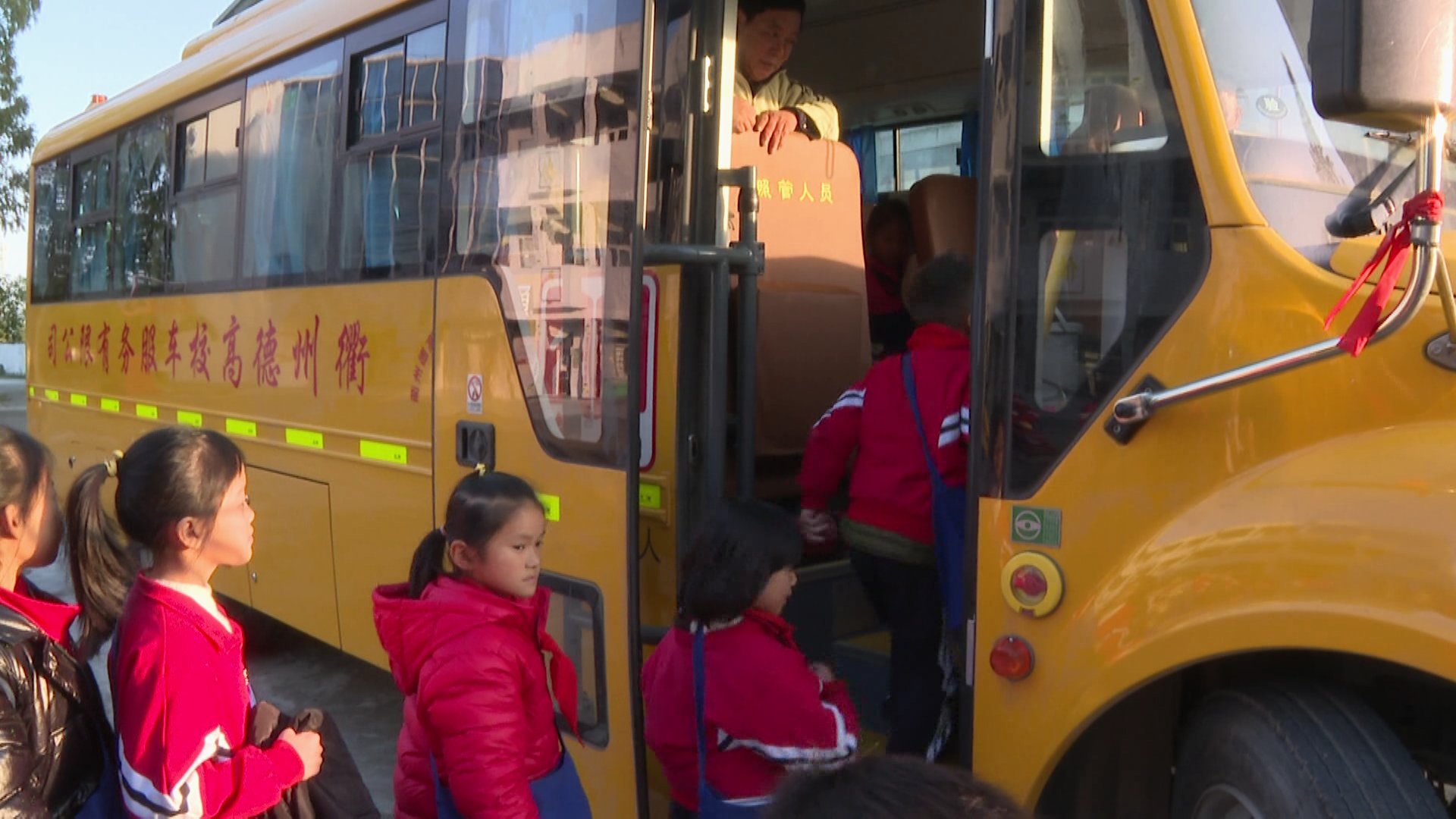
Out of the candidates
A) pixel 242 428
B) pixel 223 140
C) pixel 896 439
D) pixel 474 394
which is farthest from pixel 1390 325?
pixel 223 140

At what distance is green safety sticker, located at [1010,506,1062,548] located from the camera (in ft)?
7.32

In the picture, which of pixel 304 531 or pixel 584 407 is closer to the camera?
pixel 584 407

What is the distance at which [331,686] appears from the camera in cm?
577

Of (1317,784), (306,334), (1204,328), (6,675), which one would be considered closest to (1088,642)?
(1317,784)

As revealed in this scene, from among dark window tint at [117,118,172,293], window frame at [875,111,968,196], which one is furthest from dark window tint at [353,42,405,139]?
window frame at [875,111,968,196]

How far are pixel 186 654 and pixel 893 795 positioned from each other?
1.32 m

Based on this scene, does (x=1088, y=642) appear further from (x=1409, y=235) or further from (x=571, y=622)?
(x=571, y=622)

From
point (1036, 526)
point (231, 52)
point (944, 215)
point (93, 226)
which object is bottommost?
point (1036, 526)

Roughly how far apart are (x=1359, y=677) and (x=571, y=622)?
1954mm

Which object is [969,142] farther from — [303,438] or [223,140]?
[223,140]

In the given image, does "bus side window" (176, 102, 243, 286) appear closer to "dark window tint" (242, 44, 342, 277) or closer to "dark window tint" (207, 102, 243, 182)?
"dark window tint" (207, 102, 243, 182)

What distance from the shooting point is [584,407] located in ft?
10.6

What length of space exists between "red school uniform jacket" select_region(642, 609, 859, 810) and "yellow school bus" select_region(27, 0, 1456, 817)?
29 centimetres

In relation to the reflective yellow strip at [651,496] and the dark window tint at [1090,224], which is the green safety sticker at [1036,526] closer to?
the dark window tint at [1090,224]
